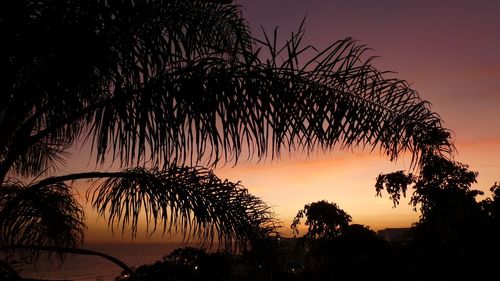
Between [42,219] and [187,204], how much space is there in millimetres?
1673

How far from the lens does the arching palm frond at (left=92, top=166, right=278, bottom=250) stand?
11.0 feet

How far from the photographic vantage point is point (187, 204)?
3395 mm

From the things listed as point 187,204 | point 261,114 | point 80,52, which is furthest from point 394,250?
point 80,52

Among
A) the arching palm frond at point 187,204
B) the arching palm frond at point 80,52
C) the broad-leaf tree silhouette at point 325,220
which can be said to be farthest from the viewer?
the broad-leaf tree silhouette at point 325,220

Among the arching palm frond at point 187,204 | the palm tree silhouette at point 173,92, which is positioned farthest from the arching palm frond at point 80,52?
the arching palm frond at point 187,204

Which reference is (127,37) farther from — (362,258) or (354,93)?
(362,258)

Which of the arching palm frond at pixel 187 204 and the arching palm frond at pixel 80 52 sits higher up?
the arching palm frond at pixel 80 52

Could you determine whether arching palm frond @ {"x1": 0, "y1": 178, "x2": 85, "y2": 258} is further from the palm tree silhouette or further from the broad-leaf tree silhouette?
the broad-leaf tree silhouette

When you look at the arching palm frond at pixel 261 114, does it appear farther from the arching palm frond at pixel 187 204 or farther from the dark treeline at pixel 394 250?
the arching palm frond at pixel 187 204

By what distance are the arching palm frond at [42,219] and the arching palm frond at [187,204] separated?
0.68 metres

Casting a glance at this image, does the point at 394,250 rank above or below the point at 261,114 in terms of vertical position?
below

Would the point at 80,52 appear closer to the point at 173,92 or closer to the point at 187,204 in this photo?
the point at 173,92

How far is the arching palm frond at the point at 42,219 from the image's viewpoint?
352cm

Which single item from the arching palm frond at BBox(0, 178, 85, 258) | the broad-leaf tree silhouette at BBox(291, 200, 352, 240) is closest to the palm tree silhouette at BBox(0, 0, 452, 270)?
the arching palm frond at BBox(0, 178, 85, 258)
